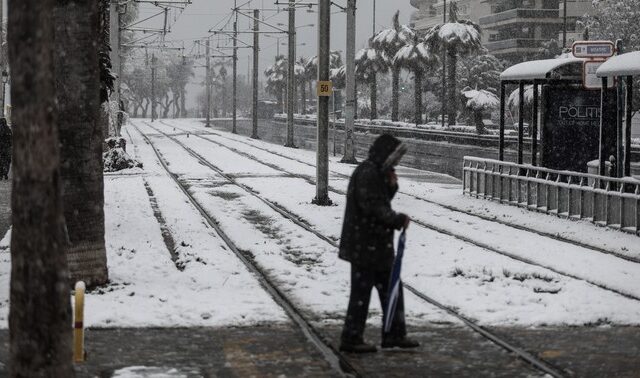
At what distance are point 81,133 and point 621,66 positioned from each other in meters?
10.4

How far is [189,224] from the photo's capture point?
19141 millimetres

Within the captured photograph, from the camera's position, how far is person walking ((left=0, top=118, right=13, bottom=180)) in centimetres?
3028

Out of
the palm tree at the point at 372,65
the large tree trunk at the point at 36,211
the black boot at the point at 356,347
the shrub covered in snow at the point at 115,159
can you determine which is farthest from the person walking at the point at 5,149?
the palm tree at the point at 372,65

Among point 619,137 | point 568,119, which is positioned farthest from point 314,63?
point 619,137

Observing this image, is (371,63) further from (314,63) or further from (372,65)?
(314,63)

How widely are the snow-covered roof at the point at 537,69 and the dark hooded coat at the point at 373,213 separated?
14281 mm

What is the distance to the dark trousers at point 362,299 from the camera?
346 inches

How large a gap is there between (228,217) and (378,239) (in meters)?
12.1

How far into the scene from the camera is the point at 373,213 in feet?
27.8

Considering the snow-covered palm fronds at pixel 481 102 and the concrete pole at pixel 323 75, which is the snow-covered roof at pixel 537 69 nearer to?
the concrete pole at pixel 323 75

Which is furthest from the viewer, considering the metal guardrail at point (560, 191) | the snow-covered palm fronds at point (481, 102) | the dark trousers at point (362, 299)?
the snow-covered palm fronds at point (481, 102)

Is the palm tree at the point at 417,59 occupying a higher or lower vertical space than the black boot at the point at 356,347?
higher

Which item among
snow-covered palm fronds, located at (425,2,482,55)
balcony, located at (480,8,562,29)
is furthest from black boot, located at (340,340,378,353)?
balcony, located at (480,8,562,29)

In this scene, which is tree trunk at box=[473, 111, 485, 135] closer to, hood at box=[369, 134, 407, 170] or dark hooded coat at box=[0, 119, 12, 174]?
dark hooded coat at box=[0, 119, 12, 174]
